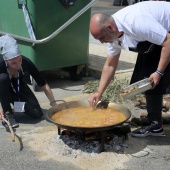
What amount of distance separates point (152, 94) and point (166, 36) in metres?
0.78

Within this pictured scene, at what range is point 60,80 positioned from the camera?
6.91 m

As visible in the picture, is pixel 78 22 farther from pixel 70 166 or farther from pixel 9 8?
pixel 70 166

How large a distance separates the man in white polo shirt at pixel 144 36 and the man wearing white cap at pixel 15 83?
3.34 feet

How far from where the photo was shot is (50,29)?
6012mm

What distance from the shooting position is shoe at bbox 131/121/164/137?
14.0ft

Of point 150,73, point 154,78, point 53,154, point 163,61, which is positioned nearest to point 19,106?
point 53,154

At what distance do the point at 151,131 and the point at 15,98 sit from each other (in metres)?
1.77

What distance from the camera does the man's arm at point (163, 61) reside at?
345 cm

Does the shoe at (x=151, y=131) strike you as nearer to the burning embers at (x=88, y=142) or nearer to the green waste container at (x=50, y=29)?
the burning embers at (x=88, y=142)

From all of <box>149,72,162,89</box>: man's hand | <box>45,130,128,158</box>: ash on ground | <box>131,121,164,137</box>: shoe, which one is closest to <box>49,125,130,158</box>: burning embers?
<box>45,130,128,158</box>: ash on ground

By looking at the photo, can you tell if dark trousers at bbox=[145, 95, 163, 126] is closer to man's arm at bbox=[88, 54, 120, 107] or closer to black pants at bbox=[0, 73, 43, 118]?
man's arm at bbox=[88, 54, 120, 107]

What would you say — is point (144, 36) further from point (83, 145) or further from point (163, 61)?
point (83, 145)

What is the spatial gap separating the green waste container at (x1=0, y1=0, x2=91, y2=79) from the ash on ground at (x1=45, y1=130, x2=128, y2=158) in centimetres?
224

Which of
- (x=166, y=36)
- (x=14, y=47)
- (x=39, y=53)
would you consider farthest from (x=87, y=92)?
(x=166, y=36)
